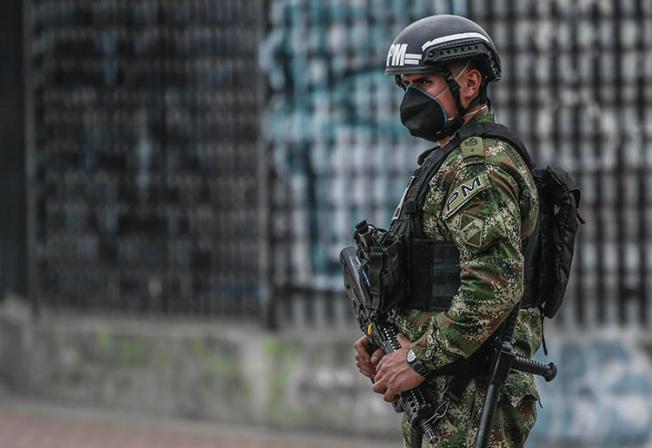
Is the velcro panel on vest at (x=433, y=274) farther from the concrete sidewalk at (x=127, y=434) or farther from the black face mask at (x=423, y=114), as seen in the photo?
the concrete sidewalk at (x=127, y=434)

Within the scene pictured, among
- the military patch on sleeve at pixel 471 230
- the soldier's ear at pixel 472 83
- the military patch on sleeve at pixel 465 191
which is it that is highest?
the soldier's ear at pixel 472 83

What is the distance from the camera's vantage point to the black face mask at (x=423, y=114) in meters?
3.88

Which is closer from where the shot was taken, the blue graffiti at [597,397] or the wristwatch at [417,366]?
the wristwatch at [417,366]

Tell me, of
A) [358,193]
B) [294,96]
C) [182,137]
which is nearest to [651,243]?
[358,193]

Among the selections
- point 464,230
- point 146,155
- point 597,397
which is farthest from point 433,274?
point 146,155

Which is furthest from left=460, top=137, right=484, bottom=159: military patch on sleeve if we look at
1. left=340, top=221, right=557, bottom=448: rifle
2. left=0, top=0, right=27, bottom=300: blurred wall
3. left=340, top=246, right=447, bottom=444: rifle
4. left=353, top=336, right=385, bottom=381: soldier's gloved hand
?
left=0, top=0, right=27, bottom=300: blurred wall

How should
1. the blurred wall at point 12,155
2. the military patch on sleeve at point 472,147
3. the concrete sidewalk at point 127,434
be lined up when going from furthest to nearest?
1. the blurred wall at point 12,155
2. the concrete sidewalk at point 127,434
3. the military patch on sleeve at point 472,147

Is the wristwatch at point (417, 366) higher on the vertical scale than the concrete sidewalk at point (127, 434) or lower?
higher

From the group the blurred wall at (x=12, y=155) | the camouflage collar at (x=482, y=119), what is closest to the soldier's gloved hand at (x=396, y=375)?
the camouflage collar at (x=482, y=119)

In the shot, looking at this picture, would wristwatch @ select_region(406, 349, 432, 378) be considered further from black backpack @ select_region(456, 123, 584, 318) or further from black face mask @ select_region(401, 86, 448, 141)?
black face mask @ select_region(401, 86, 448, 141)

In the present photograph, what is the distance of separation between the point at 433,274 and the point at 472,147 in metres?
0.39

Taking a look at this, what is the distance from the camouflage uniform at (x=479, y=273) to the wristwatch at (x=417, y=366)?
0.06ft

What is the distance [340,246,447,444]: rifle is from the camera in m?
3.80

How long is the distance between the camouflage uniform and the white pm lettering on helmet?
0.85ft
